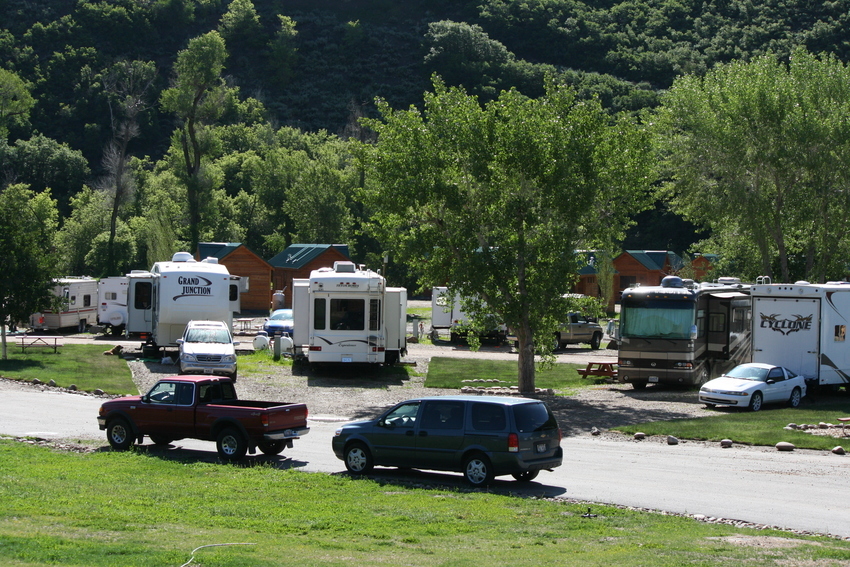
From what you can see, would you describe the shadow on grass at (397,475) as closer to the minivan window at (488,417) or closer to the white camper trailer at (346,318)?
the minivan window at (488,417)

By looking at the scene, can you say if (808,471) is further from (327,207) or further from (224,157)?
(224,157)

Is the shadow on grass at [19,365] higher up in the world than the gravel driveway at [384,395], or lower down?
higher up

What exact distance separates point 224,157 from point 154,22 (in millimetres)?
65971

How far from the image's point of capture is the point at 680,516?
1322 cm

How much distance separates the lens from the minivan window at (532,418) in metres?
15.0

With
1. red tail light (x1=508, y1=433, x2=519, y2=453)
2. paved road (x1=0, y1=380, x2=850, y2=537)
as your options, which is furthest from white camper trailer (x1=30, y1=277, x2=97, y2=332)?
red tail light (x1=508, y1=433, x2=519, y2=453)

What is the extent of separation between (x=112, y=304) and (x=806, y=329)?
32.7m

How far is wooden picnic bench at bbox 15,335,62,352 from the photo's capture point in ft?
125

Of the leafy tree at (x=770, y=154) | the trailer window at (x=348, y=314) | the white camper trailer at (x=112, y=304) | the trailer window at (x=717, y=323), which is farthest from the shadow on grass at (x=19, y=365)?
the leafy tree at (x=770, y=154)

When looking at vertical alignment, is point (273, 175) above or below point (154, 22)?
below

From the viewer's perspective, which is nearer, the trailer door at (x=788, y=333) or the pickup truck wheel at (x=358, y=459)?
the pickup truck wheel at (x=358, y=459)

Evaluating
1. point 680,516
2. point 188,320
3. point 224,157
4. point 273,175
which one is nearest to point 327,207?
point 273,175

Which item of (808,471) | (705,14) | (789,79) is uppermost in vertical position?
(705,14)

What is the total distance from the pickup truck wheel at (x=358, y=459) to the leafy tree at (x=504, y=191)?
11.5 m
